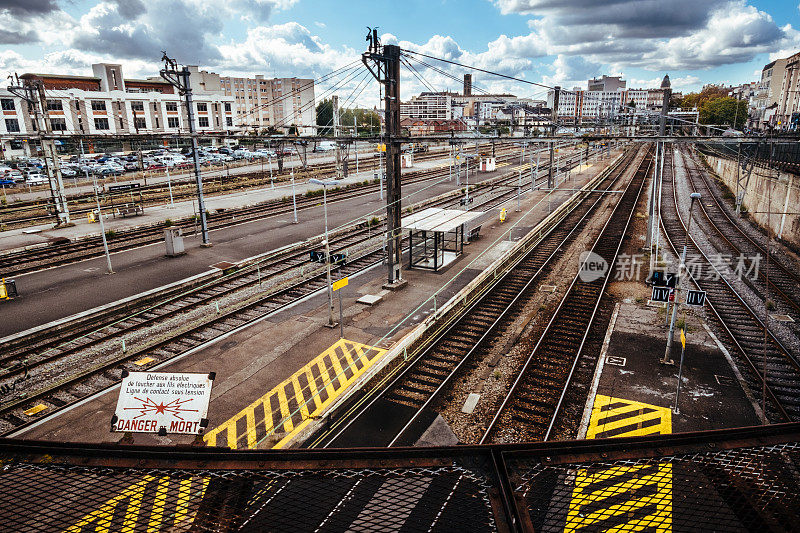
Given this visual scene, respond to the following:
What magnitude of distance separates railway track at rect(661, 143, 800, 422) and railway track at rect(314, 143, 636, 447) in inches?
274

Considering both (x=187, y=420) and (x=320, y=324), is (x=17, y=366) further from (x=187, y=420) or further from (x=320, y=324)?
(x=187, y=420)

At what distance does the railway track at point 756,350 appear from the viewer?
11977mm

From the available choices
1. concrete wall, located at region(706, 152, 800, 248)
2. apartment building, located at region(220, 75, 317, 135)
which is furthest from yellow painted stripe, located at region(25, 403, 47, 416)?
apartment building, located at region(220, 75, 317, 135)

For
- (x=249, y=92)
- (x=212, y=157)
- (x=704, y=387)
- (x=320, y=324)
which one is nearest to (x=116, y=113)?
(x=212, y=157)

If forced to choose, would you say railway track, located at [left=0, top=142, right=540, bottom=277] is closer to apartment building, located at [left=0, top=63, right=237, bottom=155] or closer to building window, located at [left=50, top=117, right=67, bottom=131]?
apartment building, located at [left=0, top=63, right=237, bottom=155]

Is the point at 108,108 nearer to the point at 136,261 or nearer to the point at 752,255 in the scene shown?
the point at 136,261

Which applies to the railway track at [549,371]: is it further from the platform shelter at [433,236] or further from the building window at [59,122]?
the building window at [59,122]

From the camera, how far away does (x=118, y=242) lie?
27062 mm

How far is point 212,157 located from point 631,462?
75.7 meters

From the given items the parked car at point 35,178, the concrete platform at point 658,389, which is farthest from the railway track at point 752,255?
the parked car at point 35,178

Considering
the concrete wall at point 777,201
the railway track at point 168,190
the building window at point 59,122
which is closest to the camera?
the concrete wall at point 777,201

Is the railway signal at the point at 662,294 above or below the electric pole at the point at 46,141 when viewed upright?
below

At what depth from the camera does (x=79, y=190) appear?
Answer: 45.8 m

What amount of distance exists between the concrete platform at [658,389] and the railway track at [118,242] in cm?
2466
